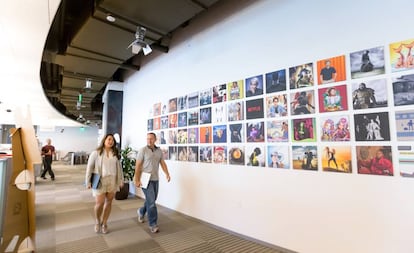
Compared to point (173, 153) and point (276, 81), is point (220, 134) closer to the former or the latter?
point (276, 81)

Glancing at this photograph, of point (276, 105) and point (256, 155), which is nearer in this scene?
point (276, 105)

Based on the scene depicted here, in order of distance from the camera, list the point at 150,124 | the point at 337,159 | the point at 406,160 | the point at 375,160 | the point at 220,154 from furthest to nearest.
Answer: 1. the point at 150,124
2. the point at 220,154
3. the point at 337,159
4. the point at 375,160
5. the point at 406,160

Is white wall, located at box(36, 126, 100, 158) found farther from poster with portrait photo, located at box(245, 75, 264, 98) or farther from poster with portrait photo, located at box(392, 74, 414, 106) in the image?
poster with portrait photo, located at box(392, 74, 414, 106)

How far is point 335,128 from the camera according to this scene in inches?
99.6

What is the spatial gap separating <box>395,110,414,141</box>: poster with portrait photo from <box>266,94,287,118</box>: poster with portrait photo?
1.15 meters

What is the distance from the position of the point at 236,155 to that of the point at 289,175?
2.91 ft

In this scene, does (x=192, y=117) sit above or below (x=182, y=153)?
above

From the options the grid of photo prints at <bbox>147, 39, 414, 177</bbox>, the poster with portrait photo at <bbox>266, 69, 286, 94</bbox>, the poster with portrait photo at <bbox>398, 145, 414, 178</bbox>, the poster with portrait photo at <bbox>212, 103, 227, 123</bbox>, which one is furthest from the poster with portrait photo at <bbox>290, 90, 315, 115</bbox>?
the poster with portrait photo at <bbox>212, 103, 227, 123</bbox>

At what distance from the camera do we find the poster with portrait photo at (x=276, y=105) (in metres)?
2.97

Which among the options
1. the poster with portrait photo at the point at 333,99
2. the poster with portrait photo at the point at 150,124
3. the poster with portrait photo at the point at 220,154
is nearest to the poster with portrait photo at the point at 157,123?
the poster with portrait photo at the point at 150,124

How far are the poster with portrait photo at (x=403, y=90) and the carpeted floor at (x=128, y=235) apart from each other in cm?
223

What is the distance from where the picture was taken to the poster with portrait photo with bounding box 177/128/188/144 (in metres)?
4.48

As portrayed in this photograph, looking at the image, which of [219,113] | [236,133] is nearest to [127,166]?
[219,113]

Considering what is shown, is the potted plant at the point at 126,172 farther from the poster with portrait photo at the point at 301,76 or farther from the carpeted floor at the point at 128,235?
the poster with portrait photo at the point at 301,76
